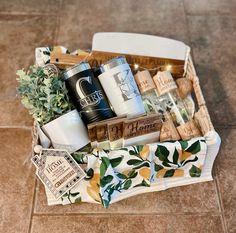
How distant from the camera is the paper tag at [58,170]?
763 millimetres

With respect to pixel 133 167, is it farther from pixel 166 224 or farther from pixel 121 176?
pixel 166 224

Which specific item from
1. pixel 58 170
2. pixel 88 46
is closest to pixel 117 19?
pixel 88 46

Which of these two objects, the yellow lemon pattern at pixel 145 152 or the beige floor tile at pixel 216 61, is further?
the beige floor tile at pixel 216 61

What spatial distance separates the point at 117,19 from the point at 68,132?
0.68 meters

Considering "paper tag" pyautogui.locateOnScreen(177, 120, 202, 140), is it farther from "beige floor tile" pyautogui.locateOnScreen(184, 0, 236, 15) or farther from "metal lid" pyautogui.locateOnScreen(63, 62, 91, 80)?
"beige floor tile" pyautogui.locateOnScreen(184, 0, 236, 15)

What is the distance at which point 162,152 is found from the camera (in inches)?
30.7

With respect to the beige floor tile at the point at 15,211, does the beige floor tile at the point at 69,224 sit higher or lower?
lower

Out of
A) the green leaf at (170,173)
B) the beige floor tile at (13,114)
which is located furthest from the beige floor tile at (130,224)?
the beige floor tile at (13,114)

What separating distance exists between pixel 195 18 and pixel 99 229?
2.92 feet

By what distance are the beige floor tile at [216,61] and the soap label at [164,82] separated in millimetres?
230

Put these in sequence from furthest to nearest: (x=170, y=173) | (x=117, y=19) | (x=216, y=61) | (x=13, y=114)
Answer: (x=117, y=19) → (x=216, y=61) → (x=13, y=114) → (x=170, y=173)

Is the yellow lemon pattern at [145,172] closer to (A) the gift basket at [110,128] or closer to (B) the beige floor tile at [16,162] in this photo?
(A) the gift basket at [110,128]

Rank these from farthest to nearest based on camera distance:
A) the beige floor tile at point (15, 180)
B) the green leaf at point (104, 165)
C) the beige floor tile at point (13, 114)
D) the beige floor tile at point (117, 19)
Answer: the beige floor tile at point (117, 19) < the beige floor tile at point (13, 114) < the beige floor tile at point (15, 180) < the green leaf at point (104, 165)

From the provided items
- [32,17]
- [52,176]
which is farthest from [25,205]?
[32,17]
